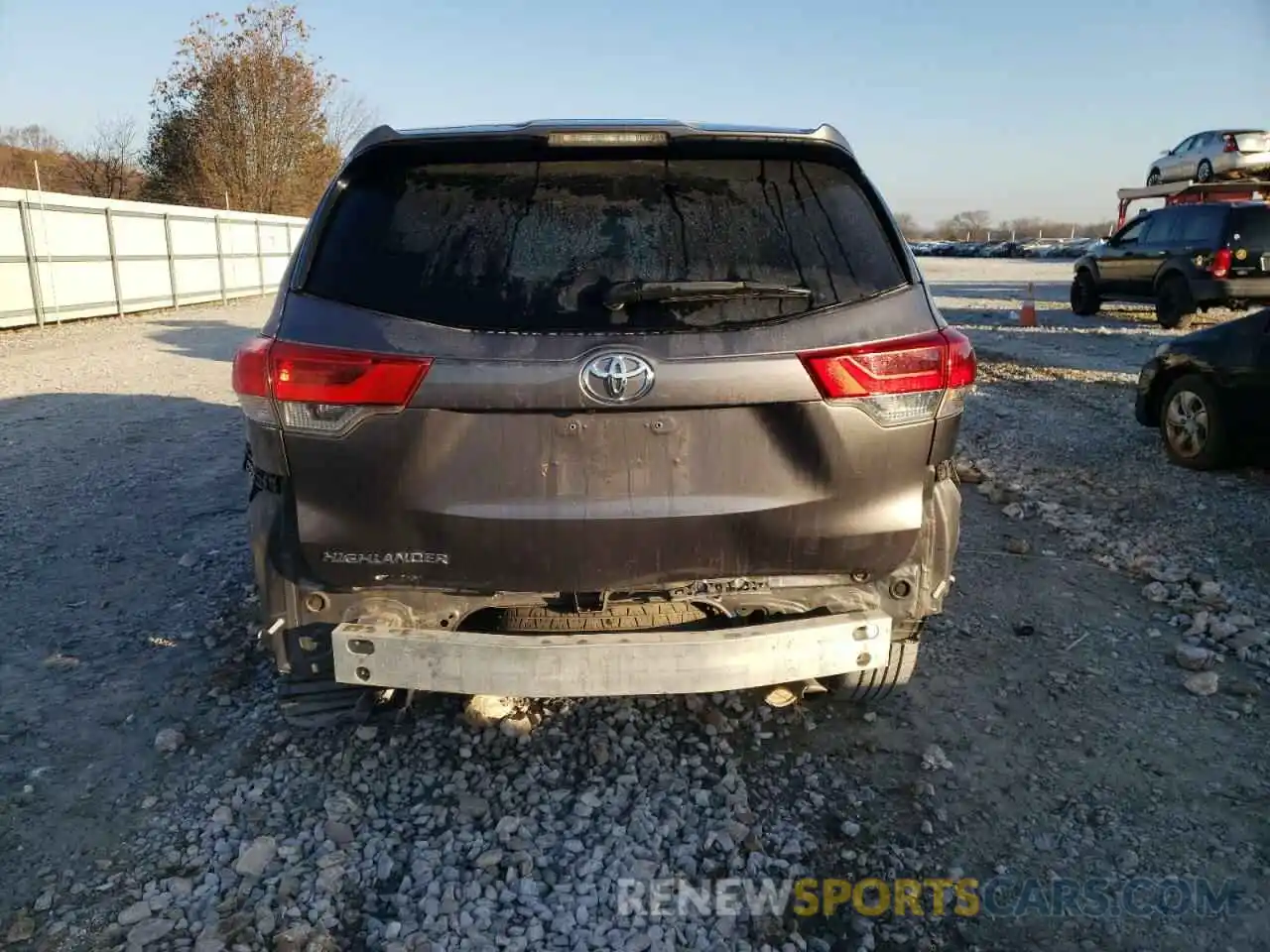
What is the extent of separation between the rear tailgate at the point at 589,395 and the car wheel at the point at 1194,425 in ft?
15.9

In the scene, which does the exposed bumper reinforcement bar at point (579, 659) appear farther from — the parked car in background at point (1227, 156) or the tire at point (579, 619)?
the parked car in background at point (1227, 156)

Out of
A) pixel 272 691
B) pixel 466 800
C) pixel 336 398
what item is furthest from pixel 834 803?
pixel 272 691

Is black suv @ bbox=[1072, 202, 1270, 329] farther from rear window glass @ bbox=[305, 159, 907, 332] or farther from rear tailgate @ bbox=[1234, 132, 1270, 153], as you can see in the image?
rear window glass @ bbox=[305, 159, 907, 332]

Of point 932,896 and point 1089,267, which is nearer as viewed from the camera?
point 932,896

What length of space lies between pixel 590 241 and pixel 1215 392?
5.54 metres

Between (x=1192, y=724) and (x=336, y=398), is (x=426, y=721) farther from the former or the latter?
(x=1192, y=724)

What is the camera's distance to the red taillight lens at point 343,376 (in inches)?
89.7

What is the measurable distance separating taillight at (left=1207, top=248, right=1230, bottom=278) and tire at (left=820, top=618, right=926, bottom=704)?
13.7m

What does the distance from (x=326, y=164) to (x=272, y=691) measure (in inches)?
1493

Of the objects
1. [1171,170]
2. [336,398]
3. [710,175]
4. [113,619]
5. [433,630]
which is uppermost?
[1171,170]

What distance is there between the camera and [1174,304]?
1442 cm

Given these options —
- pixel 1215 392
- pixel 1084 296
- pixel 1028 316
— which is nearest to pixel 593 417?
pixel 1215 392

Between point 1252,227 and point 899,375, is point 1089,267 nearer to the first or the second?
point 1252,227

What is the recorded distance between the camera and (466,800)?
9.00 feet
